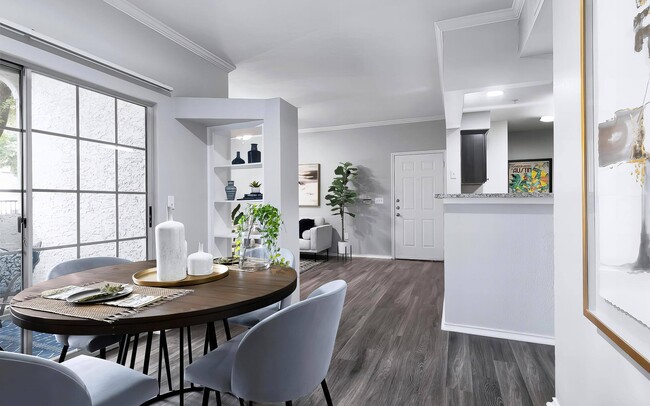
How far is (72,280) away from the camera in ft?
4.87

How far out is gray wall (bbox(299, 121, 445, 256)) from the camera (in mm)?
6102

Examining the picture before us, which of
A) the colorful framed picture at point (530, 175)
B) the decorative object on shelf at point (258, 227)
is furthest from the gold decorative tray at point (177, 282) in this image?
the colorful framed picture at point (530, 175)

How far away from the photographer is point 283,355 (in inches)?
42.1

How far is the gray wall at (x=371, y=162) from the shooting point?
20.0ft

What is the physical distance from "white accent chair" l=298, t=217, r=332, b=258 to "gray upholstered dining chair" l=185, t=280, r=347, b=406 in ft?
15.3

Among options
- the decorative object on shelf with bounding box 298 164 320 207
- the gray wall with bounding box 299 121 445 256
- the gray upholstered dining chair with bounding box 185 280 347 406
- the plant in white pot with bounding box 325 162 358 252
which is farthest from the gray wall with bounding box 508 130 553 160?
the gray upholstered dining chair with bounding box 185 280 347 406

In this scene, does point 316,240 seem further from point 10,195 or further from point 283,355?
point 283,355

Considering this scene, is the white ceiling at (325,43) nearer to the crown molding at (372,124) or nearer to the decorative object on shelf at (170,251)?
the crown molding at (372,124)

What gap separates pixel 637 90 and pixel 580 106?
0.42 metres

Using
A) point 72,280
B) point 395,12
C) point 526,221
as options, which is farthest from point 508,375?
point 395,12

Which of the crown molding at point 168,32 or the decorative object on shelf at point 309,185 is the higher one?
the crown molding at point 168,32

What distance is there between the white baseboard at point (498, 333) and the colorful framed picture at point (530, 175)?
412 cm

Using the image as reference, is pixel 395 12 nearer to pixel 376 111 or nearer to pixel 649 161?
pixel 649 161

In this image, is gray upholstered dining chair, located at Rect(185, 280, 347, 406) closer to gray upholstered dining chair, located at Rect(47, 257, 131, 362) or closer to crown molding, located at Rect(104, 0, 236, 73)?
gray upholstered dining chair, located at Rect(47, 257, 131, 362)
